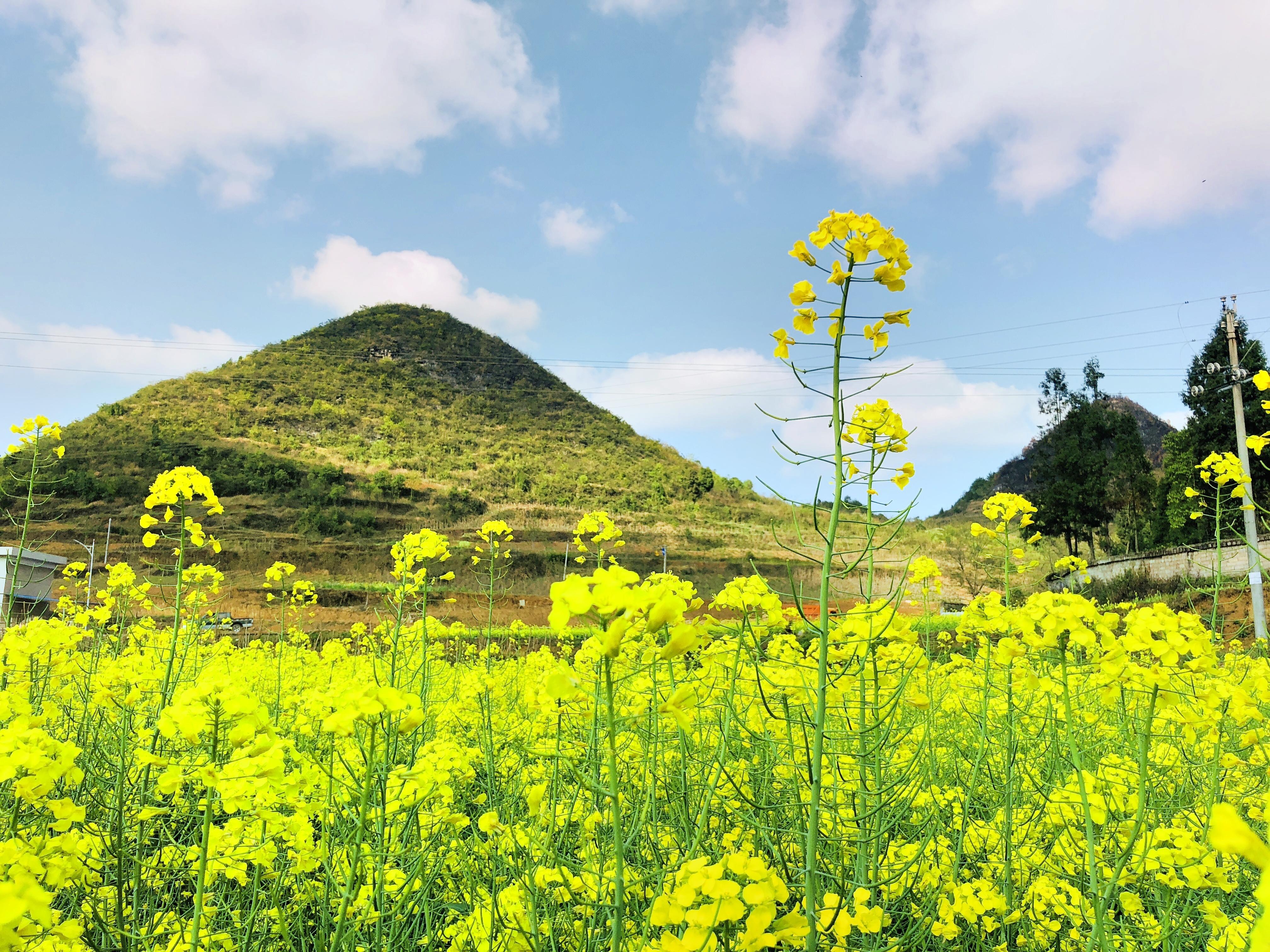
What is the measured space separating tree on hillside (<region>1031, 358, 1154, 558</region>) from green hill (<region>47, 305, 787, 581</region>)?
9677 millimetres

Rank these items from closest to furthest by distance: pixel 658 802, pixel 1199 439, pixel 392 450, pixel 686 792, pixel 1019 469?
pixel 686 792
pixel 658 802
pixel 1199 439
pixel 392 450
pixel 1019 469

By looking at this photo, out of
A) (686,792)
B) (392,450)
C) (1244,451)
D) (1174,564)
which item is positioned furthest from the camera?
(392,450)

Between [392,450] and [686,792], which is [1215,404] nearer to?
[686,792]

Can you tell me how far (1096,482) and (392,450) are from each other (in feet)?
121

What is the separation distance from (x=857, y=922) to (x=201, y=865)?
113 cm

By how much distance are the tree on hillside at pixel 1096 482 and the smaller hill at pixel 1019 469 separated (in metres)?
29.7

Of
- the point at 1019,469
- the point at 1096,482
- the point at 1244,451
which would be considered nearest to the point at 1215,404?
the point at 1096,482

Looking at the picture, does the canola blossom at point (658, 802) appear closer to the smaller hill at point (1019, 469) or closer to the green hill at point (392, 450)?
the green hill at point (392, 450)

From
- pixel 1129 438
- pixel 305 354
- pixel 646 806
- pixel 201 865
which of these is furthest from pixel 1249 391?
pixel 305 354

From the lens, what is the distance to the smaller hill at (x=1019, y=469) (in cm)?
5791

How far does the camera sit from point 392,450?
43969mm

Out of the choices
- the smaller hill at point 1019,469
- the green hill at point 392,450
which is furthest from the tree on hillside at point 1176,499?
the smaller hill at point 1019,469

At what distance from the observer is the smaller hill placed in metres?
57.9

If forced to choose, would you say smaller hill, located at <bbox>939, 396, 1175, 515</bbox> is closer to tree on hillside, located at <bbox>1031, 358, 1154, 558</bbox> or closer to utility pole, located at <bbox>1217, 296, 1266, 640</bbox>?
tree on hillside, located at <bbox>1031, 358, 1154, 558</bbox>
